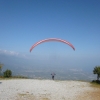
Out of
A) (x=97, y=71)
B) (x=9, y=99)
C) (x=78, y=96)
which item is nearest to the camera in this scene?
(x=9, y=99)

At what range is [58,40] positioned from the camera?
22359 mm

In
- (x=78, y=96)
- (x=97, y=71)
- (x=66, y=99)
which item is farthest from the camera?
(x=97, y=71)

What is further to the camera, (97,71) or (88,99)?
(97,71)

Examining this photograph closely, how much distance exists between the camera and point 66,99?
20188 millimetres

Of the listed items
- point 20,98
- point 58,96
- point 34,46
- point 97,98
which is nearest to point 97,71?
point 97,98

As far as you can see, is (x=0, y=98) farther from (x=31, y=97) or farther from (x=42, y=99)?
(x=42, y=99)

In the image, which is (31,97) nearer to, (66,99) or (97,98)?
(66,99)

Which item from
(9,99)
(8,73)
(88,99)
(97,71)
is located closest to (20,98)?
(9,99)

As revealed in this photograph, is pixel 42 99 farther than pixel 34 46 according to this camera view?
No

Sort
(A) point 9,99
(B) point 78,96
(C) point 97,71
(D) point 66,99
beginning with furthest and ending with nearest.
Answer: (C) point 97,71, (B) point 78,96, (D) point 66,99, (A) point 9,99

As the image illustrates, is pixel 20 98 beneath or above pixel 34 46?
beneath

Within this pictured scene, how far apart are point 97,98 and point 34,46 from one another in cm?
1170

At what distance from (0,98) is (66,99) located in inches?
336

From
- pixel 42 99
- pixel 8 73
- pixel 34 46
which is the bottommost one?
pixel 42 99
